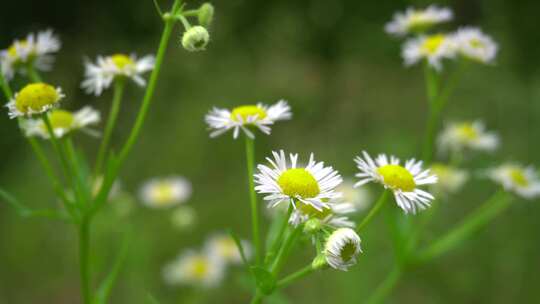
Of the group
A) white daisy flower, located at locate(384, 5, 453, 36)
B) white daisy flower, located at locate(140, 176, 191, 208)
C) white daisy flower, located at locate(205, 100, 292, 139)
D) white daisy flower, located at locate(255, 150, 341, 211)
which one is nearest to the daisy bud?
white daisy flower, located at locate(205, 100, 292, 139)

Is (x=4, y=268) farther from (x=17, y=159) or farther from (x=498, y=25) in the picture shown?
(x=498, y=25)

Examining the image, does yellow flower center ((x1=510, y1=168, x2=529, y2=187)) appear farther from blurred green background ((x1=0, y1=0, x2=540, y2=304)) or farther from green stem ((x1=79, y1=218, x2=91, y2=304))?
green stem ((x1=79, y1=218, x2=91, y2=304))

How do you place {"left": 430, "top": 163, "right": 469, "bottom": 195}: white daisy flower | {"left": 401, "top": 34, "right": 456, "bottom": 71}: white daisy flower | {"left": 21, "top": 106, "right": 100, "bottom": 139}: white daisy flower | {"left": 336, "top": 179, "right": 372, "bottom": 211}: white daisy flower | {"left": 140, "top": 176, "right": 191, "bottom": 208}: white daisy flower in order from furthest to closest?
{"left": 336, "top": 179, "right": 372, "bottom": 211}: white daisy flower → {"left": 140, "top": 176, "right": 191, "bottom": 208}: white daisy flower → {"left": 430, "top": 163, "right": 469, "bottom": 195}: white daisy flower → {"left": 401, "top": 34, "right": 456, "bottom": 71}: white daisy flower → {"left": 21, "top": 106, "right": 100, "bottom": 139}: white daisy flower

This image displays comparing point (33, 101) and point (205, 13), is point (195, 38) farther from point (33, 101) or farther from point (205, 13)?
point (33, 101)

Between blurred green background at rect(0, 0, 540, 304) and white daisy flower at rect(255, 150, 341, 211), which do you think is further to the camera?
blurred green background at rect(0, 0, 540, 304)

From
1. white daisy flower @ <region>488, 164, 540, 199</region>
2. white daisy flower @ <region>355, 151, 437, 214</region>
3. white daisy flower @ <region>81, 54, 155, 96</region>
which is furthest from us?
white daisy flower @ <region>488, 164, 540, 199</region>

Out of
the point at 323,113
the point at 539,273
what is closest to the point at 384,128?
the point at 323,113

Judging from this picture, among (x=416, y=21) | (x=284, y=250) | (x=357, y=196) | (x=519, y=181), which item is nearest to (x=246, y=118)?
(x=284, y=250)
